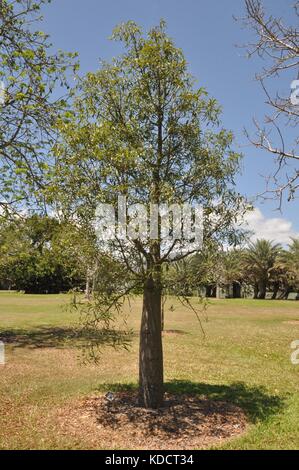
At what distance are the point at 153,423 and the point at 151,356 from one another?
1268 mm

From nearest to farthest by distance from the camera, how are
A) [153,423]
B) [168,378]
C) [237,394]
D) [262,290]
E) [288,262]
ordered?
1. [153,423]
2. [237,394]
3. [168,378]
4. [288,262]
5. [262,290]

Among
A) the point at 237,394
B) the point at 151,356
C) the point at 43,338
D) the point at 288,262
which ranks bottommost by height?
the point at 237,394

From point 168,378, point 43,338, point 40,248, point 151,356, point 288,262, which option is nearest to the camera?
point 151,356

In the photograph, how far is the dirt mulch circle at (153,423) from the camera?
24.0 ft

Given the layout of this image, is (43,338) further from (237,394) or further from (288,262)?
(288,262)

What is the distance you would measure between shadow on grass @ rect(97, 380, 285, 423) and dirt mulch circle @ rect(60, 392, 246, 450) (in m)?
0.32

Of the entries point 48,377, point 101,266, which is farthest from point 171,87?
point 48,377

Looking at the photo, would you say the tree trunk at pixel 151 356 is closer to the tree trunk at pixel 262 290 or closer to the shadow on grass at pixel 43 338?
the shadow on grass at pixel 43 338

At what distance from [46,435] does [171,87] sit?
22.3 feet

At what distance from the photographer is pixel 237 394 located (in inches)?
414

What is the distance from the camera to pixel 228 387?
36.8 ft

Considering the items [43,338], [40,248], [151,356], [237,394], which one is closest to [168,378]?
[237,394]

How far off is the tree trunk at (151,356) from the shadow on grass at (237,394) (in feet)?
5.35

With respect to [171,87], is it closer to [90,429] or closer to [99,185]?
[99,185]
